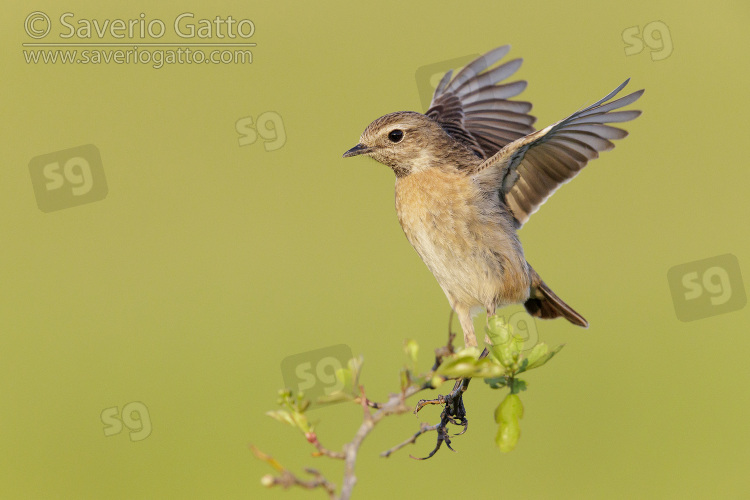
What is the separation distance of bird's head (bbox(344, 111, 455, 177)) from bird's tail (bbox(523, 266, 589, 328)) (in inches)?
36.9

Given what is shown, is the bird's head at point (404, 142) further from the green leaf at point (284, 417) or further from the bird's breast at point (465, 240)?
the green leaf at point (284, 417)

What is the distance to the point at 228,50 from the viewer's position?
15969 mm

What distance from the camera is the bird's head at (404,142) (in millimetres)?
4656

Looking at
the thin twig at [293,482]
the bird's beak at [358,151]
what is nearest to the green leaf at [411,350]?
the thin twig at [293,482]

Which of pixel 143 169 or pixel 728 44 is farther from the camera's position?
pixel 728 44

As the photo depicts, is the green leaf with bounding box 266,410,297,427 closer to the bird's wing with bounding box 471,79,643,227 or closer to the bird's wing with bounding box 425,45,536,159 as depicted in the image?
the bird's wing with bounding box 471,79,643,227

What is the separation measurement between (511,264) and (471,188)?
48cm

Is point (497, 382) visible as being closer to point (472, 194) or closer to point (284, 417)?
point (284, 417)

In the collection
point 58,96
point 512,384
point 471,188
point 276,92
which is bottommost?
point 512,384

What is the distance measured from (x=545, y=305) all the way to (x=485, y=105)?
5.47 ft

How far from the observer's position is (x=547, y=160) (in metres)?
4.43

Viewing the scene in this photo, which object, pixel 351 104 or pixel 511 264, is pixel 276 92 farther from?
pixel 511 264

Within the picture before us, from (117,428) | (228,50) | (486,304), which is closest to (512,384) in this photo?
(486,304)

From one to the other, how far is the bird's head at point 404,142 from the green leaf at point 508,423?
271 centimetres
